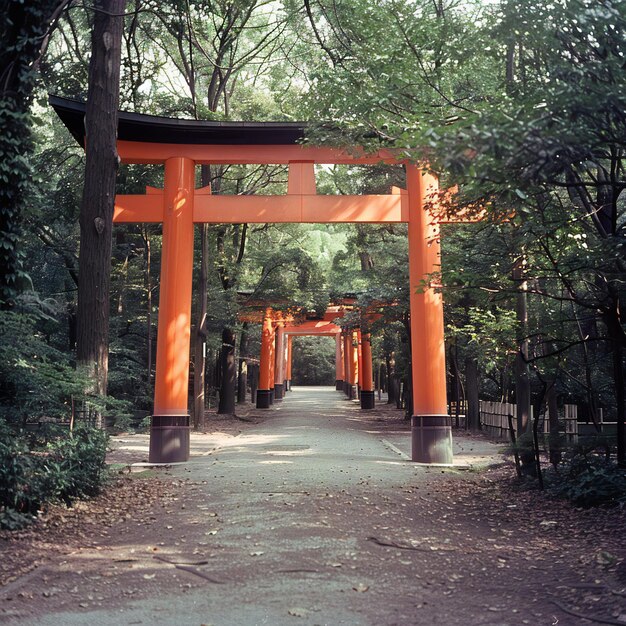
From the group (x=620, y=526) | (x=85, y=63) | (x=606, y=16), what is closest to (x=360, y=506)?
(x=620, y=526)

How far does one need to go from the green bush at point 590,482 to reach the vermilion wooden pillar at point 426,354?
3.31 m

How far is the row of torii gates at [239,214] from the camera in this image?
11.9m

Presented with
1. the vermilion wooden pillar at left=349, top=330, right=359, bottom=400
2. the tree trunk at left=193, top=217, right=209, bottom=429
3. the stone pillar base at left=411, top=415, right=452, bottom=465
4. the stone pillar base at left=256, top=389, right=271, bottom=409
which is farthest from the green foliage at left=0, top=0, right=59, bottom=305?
the vermilion wooden pillar at left=349, top=330, right=359, bottom=400

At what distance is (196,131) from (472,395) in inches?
431

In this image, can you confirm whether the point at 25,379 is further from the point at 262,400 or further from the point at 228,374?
the point at 262,400

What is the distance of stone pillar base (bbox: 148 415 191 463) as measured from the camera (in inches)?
464

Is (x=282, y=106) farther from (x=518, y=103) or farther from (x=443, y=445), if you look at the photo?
(x=518, y=103)

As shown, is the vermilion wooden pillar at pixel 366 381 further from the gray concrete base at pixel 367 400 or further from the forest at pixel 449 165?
the forest at pixel 449 165

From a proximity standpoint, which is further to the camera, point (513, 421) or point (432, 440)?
point (513, 421)

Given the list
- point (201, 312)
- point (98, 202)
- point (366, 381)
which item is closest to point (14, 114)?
point (98, 202)

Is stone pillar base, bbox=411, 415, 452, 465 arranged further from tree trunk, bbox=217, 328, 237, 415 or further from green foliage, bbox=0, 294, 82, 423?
tree trunk, bbox=217, 328, 237, 415

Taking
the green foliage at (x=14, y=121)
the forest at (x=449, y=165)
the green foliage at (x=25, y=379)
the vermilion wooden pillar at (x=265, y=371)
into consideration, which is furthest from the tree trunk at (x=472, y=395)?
the vermilion wooden pillar at (x=265, y=371)

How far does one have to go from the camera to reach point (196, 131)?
12.0 meters

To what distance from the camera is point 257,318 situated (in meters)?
23.8
